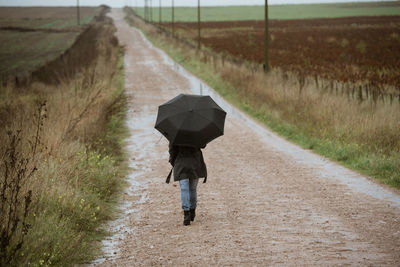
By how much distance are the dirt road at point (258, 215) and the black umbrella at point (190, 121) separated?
3.81ft

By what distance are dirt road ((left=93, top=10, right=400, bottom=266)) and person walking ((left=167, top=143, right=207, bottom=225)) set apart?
298 mm

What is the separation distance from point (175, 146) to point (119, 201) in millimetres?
1846

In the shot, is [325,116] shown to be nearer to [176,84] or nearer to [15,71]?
[176,84]

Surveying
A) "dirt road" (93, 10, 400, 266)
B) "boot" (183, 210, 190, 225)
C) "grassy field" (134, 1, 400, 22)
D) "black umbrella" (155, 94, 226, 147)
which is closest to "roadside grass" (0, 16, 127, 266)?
"dirt road" (93, 10, 400, 266)

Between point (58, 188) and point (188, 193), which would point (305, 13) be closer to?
point (188, 193)

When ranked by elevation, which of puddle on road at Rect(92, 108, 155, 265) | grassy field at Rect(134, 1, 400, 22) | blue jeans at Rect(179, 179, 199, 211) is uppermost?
grassy field at Rect(134, 1, 400, 22)

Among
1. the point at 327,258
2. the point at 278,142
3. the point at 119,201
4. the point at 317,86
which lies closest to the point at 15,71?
the point at 317,86

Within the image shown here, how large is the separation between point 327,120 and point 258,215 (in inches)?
250

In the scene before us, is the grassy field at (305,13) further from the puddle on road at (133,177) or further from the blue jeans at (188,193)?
the blue jeans at (188,193)

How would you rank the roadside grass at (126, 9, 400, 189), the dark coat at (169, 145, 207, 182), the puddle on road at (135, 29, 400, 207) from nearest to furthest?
the dark coat at (169, 145, 207, 182), the puddle on road at (135, 29, 400, 207), the roadside grass at (126, 9, 400, 189)

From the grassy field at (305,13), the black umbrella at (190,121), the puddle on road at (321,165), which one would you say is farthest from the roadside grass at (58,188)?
the grassy field at (305,13)

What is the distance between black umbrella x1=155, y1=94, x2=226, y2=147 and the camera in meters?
6.01

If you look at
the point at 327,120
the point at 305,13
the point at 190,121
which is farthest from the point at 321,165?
the point at 305,13

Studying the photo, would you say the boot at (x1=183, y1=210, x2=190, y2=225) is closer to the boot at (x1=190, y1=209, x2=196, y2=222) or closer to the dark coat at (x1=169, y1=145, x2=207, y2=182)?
the boot at (x1=190, y1=209, x2=196, y2=222)
